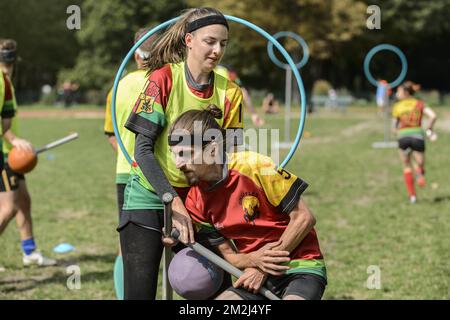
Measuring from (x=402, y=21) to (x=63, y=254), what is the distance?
47928mm

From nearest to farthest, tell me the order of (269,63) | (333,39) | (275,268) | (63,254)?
(275,268), (63,254), (333,39), (269,63)

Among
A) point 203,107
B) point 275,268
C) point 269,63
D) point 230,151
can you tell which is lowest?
point 275,268

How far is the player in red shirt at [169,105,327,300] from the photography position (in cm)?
370

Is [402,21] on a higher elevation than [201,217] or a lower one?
higher

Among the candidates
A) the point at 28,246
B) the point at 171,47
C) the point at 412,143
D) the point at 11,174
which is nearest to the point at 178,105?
the point at 171,47

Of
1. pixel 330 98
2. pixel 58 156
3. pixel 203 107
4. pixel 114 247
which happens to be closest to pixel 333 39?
pixel 330 98

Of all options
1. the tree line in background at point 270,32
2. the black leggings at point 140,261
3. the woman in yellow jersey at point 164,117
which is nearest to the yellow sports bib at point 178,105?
the woman in yellow jersey at point 164,117

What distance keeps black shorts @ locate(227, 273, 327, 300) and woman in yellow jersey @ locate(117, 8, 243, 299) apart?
447 mm

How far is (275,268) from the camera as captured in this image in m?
3.75

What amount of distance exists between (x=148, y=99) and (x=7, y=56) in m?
3.74

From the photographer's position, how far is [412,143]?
12.3 metres

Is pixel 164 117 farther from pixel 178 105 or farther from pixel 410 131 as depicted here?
pixel 410 131

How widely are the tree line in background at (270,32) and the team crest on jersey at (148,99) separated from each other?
43.2 metres
